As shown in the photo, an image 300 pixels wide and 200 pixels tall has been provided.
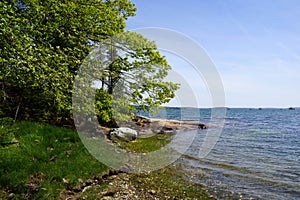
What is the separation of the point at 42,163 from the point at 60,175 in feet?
3.53

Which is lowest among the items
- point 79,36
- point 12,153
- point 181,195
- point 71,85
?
point 181,195

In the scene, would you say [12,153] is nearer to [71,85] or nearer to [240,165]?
[71,85]

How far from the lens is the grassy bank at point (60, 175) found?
8.85 meters

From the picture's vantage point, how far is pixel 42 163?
1023 cm

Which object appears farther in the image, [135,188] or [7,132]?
[7,132]

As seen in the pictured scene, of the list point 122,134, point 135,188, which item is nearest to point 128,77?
point 122,134

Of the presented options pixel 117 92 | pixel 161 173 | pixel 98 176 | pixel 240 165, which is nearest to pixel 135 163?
pixel 161 173

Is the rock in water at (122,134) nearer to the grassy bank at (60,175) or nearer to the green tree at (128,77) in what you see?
the green tree at (128,77)

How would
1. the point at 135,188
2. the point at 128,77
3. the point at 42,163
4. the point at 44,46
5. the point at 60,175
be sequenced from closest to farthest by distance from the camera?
1. the point at 60,175
2. the point at 42,163
3. the point at 135,188
4. the point at 44,46
5. the point at 128,77

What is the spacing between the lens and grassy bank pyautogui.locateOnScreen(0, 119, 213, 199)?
885 centimetres

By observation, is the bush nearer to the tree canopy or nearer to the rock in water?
the tree canopy

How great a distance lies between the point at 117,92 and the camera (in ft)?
58.9

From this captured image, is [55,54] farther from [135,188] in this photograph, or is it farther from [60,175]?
[135,188]

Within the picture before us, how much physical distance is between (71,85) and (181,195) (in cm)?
745
